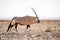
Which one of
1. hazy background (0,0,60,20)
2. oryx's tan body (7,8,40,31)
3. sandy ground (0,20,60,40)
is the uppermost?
hazy background (0,0,60,20)

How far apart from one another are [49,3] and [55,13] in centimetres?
19

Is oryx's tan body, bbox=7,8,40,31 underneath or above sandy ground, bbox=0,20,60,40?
above

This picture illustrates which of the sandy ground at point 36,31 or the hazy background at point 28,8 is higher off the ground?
the hazy background at point 28,8

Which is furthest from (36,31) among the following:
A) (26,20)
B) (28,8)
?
(28,8)

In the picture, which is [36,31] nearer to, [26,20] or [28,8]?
[26,20]

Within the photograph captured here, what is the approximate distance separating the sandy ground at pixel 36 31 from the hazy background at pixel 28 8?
0.10 m

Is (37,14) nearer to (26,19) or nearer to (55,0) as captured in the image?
(26,19)

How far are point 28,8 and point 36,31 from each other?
15.0 inches

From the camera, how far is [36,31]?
205 cm

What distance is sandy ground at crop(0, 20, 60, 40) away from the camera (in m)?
2.01

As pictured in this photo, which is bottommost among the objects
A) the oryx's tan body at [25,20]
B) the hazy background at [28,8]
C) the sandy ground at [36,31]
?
the sandy ground at [36,31]

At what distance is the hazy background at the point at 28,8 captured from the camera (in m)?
2.10

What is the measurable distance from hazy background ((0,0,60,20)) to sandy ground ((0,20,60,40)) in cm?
10

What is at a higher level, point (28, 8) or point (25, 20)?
point (28, 8)
